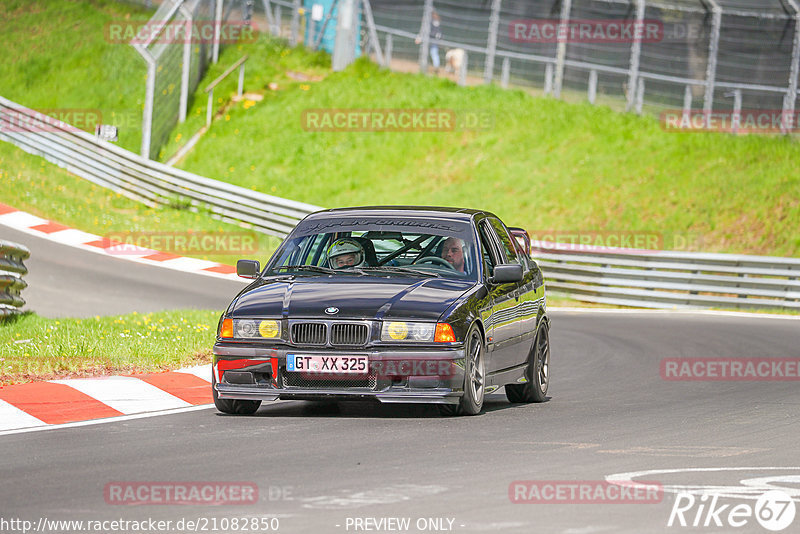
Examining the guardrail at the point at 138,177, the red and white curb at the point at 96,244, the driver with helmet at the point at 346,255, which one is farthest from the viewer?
the guardrail at the point at 138,177

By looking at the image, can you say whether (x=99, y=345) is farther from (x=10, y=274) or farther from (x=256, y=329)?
(x=256, y=329)

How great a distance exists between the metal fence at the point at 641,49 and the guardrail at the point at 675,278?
19.8ft

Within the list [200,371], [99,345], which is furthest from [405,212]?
[99,345]

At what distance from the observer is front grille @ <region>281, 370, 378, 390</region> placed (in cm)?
920

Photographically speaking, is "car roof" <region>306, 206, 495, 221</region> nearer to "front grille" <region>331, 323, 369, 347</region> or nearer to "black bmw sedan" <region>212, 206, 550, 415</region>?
"black bmw sedan" <region>212, 206, 550, 415</region>

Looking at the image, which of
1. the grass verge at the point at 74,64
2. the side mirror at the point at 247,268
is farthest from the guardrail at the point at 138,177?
the side mirror at the point at 247,268

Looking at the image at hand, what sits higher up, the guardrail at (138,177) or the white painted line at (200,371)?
the white painted line at (200,371)

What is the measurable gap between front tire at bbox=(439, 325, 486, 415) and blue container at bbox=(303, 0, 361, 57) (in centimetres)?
2991

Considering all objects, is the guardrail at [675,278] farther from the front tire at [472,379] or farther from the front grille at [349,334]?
the front grille at [349,334]

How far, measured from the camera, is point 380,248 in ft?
35.0

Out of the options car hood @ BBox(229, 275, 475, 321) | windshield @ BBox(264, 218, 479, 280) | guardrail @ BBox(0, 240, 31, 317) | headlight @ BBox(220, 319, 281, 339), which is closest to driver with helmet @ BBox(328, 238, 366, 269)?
windshield @ BBox(264, 218, 479, 280)

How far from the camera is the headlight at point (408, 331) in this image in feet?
30.2

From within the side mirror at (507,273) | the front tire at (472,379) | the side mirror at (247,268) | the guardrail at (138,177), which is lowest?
the guardrail at (138,177)

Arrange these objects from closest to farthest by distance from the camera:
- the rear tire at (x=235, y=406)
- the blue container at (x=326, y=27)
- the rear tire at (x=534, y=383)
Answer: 1. the rear tire at (x=235, y=406)
2. the rear tire at (x=534, y=383)
3. the blue container at (x=326, y=27)
